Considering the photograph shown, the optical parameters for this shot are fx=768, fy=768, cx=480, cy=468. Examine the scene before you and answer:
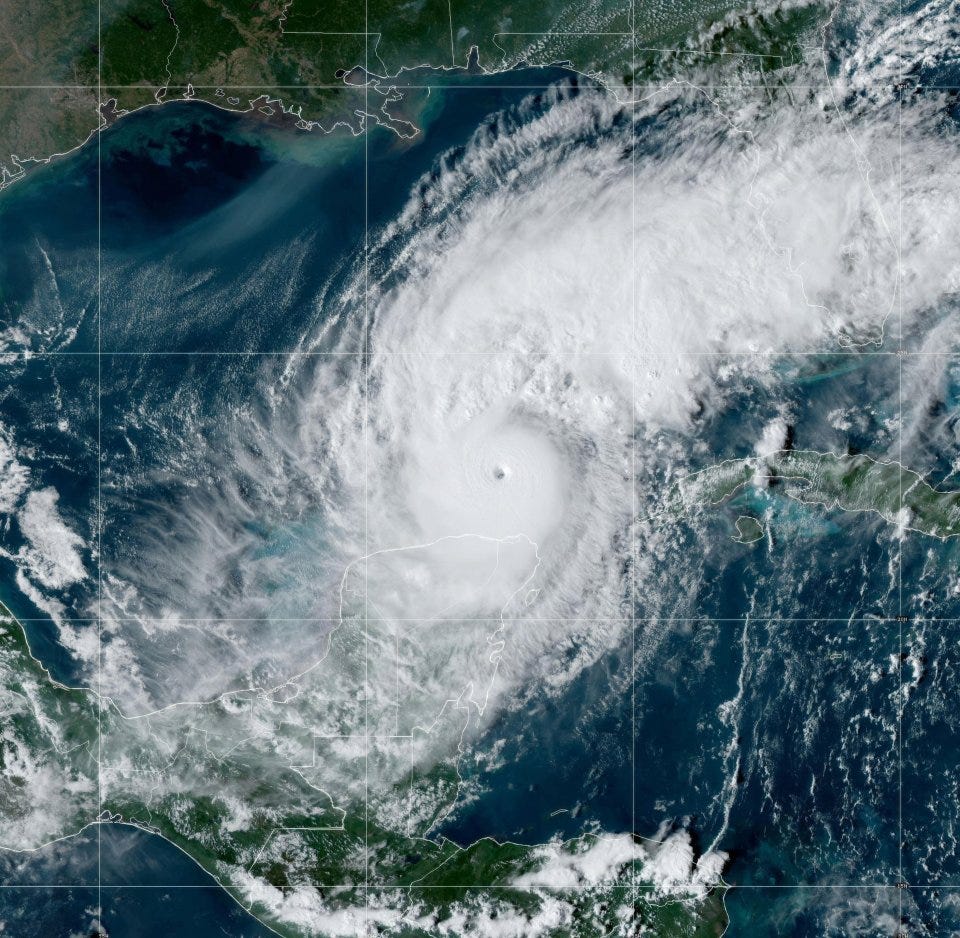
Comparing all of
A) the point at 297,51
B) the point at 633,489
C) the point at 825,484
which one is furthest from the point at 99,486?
the point at 825,484

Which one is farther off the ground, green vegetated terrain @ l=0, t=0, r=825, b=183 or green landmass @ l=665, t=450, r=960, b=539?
green vegetated terrain @ l=0, t=0, r=825, b=183

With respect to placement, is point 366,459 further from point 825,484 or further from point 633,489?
point 825,484

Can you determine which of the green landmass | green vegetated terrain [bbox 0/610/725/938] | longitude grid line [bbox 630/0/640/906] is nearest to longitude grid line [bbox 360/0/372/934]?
green vegetated terrain [bbox 0/610/725/938]

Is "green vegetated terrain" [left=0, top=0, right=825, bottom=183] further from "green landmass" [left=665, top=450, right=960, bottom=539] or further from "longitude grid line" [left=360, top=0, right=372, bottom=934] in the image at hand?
"green landmass" [left=665, top=450, right=960, bottom=539]

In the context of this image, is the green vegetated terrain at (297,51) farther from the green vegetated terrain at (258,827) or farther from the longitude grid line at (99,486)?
the green vegetated terrain at (258,827)

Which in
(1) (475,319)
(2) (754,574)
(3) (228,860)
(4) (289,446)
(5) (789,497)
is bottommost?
(3) (228,860)

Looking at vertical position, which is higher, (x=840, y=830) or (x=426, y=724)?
(x=426, y=724)

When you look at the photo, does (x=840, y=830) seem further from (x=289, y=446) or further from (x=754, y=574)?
(x=289, y=446)

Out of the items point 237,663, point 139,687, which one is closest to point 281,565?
point 237,663
